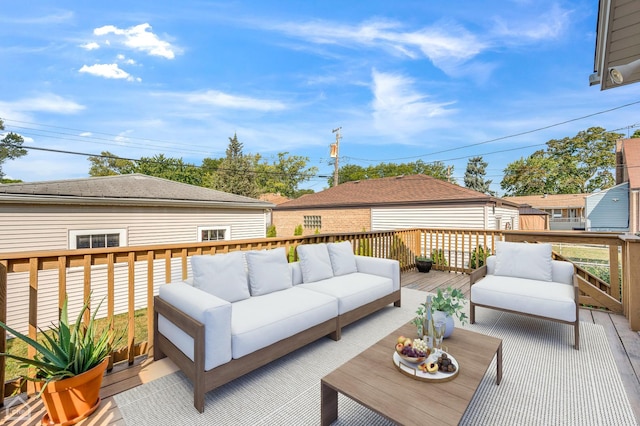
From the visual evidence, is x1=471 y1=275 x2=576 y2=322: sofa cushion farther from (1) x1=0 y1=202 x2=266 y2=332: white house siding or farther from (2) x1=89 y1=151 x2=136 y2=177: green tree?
(2) x1=89 y1=151 x2=136 y2=177: green tree

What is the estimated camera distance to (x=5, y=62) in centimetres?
933

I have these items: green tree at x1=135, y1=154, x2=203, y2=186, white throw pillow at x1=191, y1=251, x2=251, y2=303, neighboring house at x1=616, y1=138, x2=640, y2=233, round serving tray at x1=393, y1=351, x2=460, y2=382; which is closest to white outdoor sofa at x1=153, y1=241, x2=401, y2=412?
white throw pillow at x1=191, y1=251, x2=251, y2=303

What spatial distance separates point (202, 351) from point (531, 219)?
24.2 metres

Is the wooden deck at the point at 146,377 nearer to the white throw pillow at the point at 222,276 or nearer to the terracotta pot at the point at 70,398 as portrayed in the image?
the terracotta pot at the point at 70,398

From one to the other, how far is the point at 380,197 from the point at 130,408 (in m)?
12.8

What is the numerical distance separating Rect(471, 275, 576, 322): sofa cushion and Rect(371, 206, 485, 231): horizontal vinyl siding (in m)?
7.91

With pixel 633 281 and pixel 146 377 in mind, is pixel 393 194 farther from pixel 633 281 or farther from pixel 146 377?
pixel 146 377

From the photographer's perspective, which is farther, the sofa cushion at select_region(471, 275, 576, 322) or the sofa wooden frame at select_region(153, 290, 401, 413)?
the sofa cushion at select_region(471, 275, 576, 322)

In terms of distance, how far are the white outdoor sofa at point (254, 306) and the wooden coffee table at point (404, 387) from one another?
0.75 metres

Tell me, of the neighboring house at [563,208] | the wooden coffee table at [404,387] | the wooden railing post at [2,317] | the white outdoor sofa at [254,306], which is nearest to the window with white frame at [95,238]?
the wooden railing post at [2,317]

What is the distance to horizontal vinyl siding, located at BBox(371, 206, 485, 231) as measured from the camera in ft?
35.0

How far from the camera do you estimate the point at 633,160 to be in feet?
46.0

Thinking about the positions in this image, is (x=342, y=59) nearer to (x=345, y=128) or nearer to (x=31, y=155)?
(x=345, y=128)

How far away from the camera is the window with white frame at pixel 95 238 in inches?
244
